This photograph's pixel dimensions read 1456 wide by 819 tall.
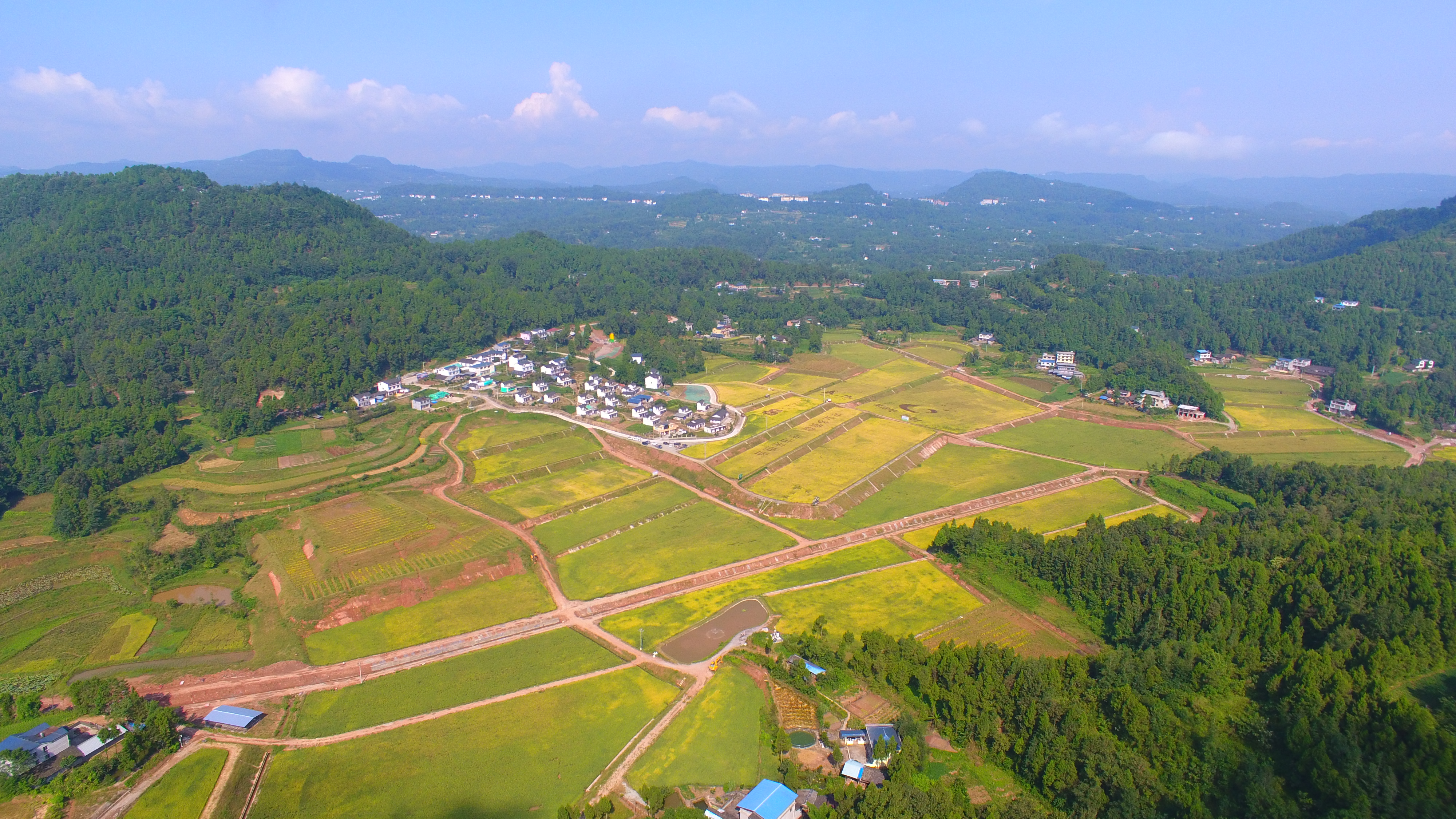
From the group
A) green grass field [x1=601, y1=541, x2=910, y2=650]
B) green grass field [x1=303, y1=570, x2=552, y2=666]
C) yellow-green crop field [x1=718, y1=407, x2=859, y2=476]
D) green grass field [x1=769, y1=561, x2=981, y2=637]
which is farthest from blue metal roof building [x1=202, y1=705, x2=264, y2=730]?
yellow-green crop field [x1=718, y1=407, x2=859, y2=476]

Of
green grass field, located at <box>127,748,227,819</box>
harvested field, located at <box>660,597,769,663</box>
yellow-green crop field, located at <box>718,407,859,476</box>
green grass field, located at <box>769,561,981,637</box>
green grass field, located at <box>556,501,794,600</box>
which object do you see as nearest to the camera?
green grass field, located at <box>127,748,227,819</box>

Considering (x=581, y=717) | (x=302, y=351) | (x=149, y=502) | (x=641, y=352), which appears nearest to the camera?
(x=581, y=717)

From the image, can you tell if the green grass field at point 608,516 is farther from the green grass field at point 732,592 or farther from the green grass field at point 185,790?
the green grass field at point 185,790

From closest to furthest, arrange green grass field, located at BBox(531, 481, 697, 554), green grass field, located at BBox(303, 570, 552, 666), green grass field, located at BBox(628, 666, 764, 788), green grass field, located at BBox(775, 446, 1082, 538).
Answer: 1. green grass field, located at BBox(628, 666, 764, 788)
2. green grass field, located at BBox(303, 570, 552, 666)
3. green grass field, located at BBox(531, 481, 697, 554)
4. green grass field, located at BBox(775, 446, 1082, 538)

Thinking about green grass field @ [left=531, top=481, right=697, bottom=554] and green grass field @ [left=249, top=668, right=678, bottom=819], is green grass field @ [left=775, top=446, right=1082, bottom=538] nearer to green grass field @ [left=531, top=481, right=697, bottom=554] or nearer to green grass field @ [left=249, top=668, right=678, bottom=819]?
green grass field @ [left=531, top=481, right=697, bottom=554]

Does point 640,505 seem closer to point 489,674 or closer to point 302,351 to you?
point 489,674

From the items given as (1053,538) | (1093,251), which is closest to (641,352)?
(1053,538)
